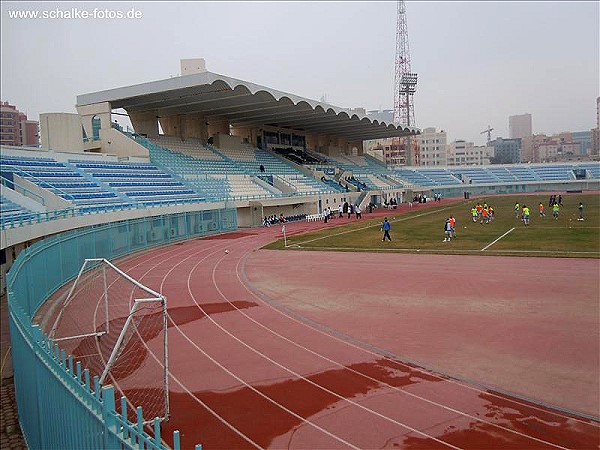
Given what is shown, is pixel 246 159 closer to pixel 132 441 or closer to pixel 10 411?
pixel 10 411

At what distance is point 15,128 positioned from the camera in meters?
116

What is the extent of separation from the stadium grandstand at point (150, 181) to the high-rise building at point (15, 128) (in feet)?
245

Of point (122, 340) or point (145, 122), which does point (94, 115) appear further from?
point (122, 340)

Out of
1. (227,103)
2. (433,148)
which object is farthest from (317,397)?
(433,148)

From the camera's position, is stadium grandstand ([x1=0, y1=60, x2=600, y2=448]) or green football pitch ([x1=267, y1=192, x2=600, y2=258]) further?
green football pitch ([x1=267, y1=192, x2=600, y2=258])

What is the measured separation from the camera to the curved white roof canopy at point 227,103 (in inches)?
1527

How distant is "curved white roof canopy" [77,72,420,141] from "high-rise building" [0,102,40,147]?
2959 inches

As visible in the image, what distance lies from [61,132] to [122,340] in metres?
31.7

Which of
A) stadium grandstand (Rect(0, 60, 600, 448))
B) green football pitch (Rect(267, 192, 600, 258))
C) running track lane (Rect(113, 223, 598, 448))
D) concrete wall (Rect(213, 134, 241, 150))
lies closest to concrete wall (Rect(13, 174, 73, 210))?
stadium grandstand (Rect(0, 60, 600, 448))

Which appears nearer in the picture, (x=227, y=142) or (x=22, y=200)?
(x=22, y=200)

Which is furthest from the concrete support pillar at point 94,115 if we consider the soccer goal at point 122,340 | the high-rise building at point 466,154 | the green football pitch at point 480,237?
the high-rise building at point 466,154

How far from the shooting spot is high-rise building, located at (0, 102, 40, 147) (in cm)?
11138

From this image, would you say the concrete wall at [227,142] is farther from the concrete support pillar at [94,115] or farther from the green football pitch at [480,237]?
the green football pitch at [480,237]

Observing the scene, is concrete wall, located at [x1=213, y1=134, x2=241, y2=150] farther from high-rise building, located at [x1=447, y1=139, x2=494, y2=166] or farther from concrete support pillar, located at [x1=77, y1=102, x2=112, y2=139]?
high-rise building, located at [x1=447, y1=139, x2=494, y2=166]
